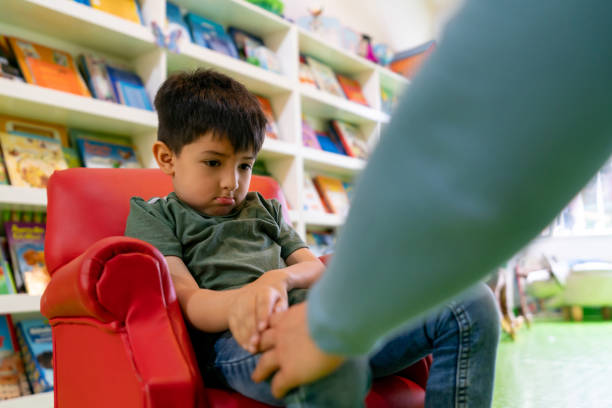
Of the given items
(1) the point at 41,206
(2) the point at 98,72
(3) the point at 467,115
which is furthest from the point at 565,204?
(2) the point at 98,72

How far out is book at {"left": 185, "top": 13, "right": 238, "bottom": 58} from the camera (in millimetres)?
2730

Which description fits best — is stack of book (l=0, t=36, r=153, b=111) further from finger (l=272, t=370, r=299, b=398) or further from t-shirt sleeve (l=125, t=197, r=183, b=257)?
finger (l=272, t=370, r=299, b=398)

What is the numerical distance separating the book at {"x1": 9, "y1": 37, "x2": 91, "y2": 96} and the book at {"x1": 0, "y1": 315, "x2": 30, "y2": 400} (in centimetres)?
99

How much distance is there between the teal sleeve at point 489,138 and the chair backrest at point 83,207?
105 centimetres

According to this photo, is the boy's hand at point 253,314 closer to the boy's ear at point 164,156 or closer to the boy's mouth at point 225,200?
the boy's mouth at point 225,200

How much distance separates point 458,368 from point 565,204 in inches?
23.5

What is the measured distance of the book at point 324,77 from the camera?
135 inches

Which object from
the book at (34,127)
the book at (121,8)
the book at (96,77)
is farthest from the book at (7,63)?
the book at (121,8)

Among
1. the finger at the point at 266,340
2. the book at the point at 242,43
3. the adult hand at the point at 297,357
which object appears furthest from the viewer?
the book at the point at 242,43

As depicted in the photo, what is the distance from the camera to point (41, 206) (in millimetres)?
1979

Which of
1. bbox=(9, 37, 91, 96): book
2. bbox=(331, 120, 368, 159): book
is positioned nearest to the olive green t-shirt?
bbox=(9, 37, 91, 96): book

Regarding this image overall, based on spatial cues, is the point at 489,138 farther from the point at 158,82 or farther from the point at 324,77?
the point at 324,77

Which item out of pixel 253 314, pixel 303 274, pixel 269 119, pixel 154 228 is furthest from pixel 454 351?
pixel 269 119

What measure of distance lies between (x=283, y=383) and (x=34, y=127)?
2.14m
